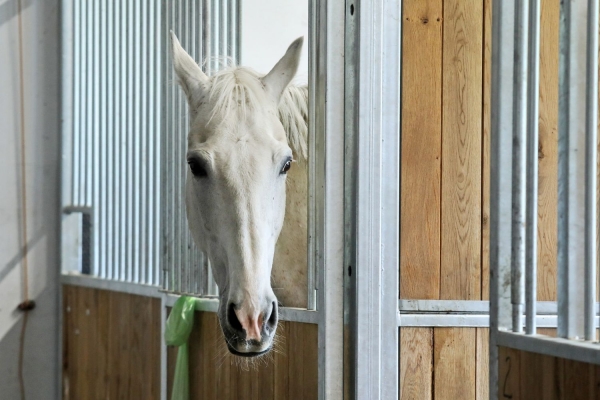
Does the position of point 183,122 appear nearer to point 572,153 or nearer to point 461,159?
point 461,159

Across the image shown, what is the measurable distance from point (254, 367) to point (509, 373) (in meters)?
0.99

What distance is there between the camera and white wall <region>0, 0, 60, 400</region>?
396cm

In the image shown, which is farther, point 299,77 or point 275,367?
point 299,77

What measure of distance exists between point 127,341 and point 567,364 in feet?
7.74

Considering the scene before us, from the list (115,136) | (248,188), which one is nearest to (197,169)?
(248,188)

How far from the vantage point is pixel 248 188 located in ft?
6.60

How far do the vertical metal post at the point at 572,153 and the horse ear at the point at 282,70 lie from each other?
0.99m

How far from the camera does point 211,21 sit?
2627 millimetres

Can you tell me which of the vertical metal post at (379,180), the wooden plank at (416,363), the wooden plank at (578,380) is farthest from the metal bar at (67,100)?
the wooden plank at (578,380)

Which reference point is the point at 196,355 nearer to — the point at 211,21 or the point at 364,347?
the point at 364,347

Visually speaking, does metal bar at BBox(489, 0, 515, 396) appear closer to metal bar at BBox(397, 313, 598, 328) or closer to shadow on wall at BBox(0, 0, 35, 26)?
metal bar at BBox(397, 313, 598, 328)

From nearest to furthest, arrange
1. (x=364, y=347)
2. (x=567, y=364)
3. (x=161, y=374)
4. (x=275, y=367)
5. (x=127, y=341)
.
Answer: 1. (x=567, y=364)
2. (x=364, y=347)
3. (x=275, y=367)
4. (x=161, y=374)
5. (x=127, y=341)

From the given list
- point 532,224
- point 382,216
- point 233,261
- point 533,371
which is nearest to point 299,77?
point 382,216

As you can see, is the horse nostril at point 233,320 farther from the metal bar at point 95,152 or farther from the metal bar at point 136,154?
the metal bar at point 95,152
